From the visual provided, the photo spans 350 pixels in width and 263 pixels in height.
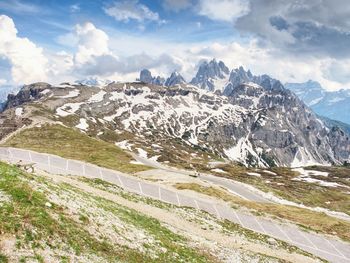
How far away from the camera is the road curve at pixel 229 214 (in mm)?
69213

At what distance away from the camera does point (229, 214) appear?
264 ft

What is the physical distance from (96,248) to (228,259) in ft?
54.7

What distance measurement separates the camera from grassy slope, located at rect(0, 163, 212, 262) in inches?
1128

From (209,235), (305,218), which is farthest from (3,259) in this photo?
(305,218)

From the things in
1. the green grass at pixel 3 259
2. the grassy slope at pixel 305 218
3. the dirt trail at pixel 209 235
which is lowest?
the grassy slope at pixel 305 218

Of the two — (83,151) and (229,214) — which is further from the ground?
(83,151)

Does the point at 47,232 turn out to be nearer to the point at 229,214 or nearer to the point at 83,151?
the point at 229,214

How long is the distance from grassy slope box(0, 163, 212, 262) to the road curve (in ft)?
114

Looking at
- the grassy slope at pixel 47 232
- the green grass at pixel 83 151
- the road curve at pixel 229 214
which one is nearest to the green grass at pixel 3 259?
the grassy slope at pixel 47 232

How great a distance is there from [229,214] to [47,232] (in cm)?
5468

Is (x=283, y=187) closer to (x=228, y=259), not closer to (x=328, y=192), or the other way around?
(x=328, y=192)

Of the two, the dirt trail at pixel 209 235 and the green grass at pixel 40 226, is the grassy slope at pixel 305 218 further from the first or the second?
the green grass at pixel 40 226

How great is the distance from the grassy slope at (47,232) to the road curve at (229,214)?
3477cm

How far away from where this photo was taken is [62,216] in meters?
34.4
